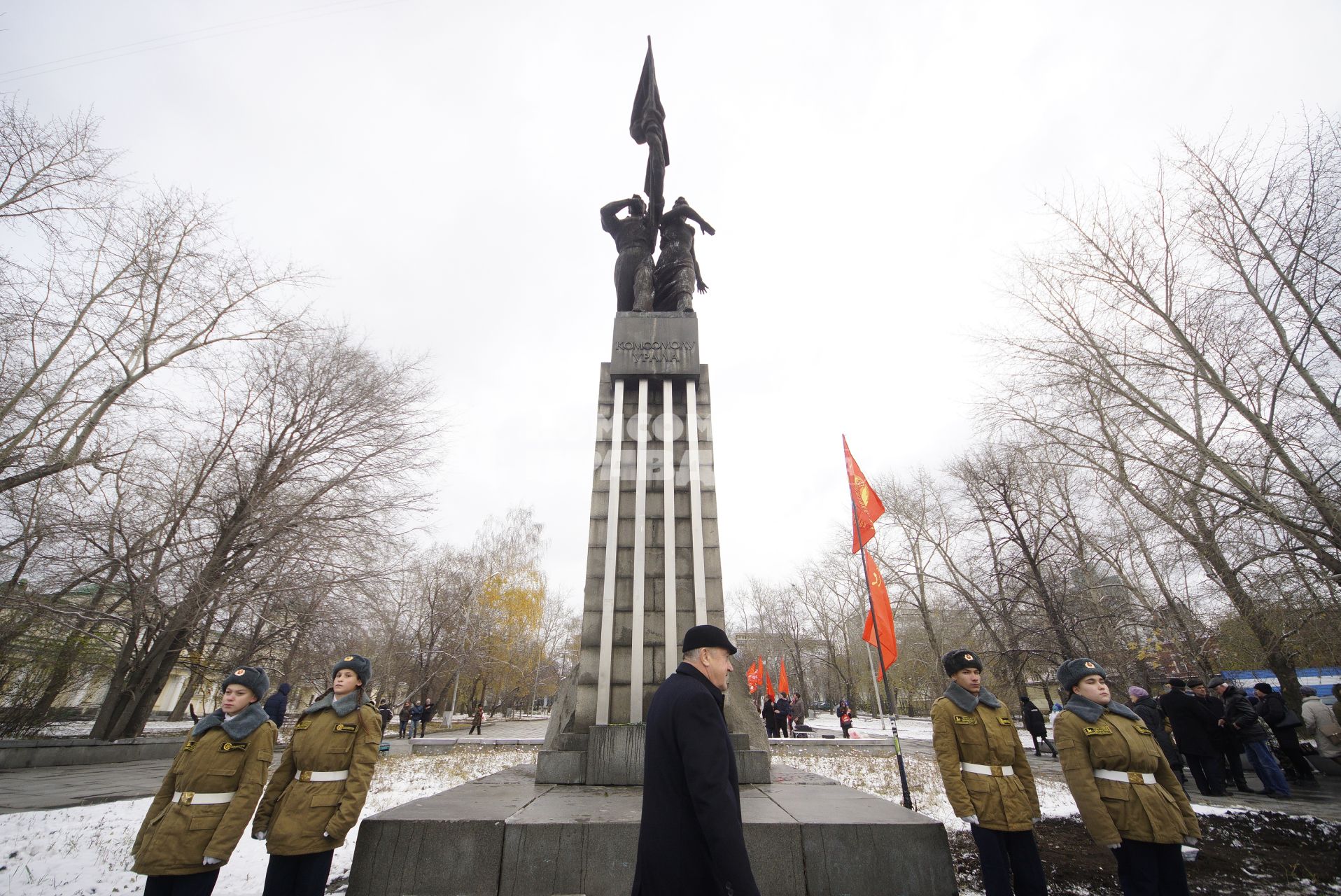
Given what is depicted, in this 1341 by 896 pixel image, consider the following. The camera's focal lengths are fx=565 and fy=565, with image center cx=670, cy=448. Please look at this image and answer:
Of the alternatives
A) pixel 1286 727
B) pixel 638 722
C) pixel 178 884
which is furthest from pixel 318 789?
pixel 1286 727

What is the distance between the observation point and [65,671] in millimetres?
14602

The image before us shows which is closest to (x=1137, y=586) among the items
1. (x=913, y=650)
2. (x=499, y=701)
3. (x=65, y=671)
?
(x=913, y=650)

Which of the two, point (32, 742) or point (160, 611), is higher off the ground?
point (160, 611)

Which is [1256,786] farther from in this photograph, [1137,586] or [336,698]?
[336,698]

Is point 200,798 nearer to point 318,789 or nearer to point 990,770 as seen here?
point 318,789

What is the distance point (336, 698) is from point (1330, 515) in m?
13.7

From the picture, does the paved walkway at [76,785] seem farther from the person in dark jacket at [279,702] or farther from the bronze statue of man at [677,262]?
the bronze statue of man at [677,262]

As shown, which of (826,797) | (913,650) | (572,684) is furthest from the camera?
(913,650)

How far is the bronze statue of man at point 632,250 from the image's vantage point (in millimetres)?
8953

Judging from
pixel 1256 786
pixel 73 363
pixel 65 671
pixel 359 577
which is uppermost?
pixel 73 363

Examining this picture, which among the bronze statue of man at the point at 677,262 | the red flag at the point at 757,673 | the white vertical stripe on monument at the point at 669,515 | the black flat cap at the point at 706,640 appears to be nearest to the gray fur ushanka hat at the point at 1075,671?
the black flat cap at the point at 706,640

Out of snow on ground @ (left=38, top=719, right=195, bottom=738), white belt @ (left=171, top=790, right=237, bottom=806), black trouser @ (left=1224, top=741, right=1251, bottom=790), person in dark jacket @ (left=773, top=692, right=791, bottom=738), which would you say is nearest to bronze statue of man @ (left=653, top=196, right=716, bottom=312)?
white belt @ (left=171, top=790, right=237, bottom=806)

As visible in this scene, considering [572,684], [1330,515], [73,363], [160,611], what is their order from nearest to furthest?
[572,684], [1330,515], [73,363], [160,611]

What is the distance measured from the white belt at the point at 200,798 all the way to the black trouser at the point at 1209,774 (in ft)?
41.6
